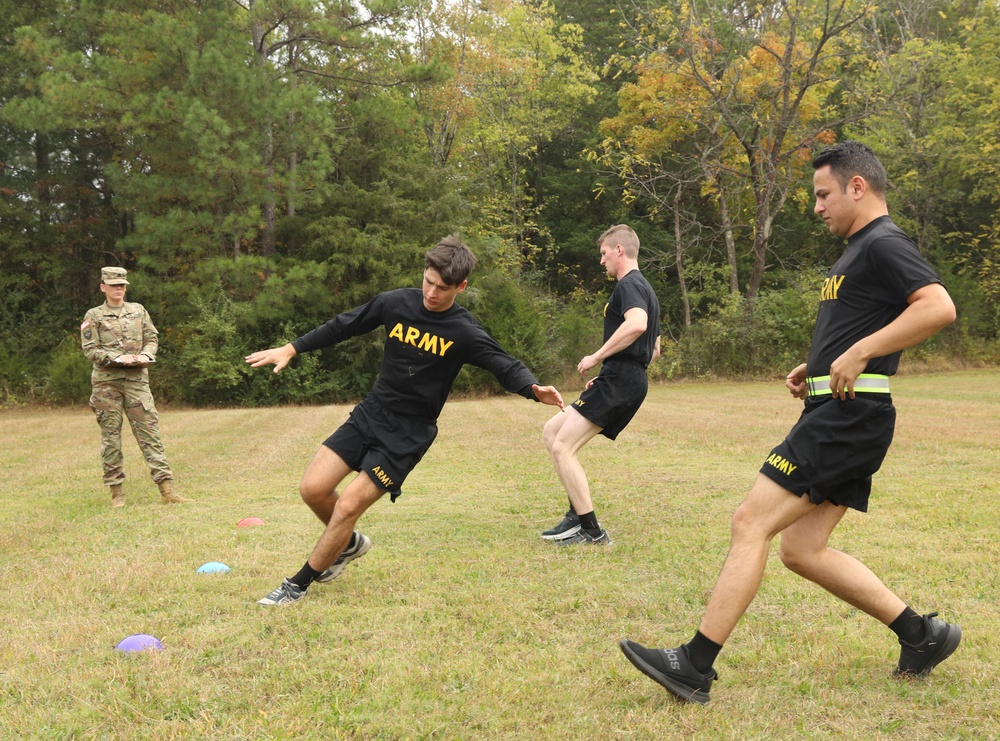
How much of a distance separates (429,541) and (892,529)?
344 cm

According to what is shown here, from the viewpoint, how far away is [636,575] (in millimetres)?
5547

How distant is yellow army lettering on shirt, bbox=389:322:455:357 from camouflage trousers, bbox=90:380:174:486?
4.40 metres

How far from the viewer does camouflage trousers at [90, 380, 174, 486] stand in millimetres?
8570

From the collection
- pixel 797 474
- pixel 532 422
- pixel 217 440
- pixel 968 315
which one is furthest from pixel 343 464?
pixel 968 315

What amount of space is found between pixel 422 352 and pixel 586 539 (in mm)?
2223

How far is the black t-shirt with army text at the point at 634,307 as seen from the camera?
20.8ft

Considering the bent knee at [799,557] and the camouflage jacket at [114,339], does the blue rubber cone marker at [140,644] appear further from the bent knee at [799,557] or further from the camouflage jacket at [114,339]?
the camouflage jacket at [114,339]

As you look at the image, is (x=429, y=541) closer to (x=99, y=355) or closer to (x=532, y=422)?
(x=99, y=355)

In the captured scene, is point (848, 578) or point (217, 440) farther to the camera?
point (217, 440)

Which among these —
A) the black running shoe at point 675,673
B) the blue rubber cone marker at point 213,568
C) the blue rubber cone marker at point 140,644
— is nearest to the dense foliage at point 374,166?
the blue rubber cone marker at point 213,568

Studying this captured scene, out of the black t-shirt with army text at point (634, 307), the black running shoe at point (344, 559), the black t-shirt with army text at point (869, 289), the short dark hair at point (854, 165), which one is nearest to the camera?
the black t-shirt with army text at point (869, 289)

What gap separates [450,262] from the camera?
4867 millimetres

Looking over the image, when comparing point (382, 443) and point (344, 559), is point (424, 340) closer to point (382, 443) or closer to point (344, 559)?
point (382, 443)

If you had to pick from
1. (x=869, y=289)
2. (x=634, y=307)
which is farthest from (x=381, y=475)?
(x=869, y=289)
